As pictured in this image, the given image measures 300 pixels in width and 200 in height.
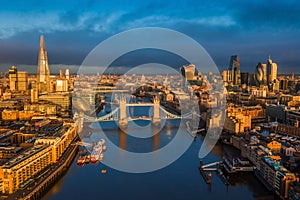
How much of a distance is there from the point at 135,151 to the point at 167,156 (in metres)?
0.58

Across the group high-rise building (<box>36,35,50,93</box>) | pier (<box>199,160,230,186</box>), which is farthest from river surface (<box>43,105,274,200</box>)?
high-rise building (<box>36,35,50,93</box>)

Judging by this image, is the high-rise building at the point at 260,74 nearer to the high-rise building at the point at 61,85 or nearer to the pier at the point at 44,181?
the high-rise building at the point at 61,85

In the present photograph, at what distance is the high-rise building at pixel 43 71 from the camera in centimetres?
1142

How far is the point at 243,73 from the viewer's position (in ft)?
61.5

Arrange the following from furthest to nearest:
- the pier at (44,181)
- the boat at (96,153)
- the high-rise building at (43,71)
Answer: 1. the high-rise building at (43,71)
2. the boat at (96,153)
3. the pier at (44,181)

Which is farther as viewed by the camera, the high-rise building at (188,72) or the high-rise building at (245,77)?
the high-rise building at (245,77)

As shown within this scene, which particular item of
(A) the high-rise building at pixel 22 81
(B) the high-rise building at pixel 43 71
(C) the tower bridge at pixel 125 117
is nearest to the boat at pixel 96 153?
(C) the tower bridge at pixel 125 117

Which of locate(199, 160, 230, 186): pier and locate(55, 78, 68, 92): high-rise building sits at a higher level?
locate(55, 78, 68, 92): high-rise building

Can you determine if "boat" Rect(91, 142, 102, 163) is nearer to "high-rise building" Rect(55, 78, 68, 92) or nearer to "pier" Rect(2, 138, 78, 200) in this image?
"pier" Rect(2, 138, 78, 200)

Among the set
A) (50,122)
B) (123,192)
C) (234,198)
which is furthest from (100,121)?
(234,198)

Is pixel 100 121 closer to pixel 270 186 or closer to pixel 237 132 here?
pixel 237 132

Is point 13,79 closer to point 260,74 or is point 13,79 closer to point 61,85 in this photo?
point 61,85

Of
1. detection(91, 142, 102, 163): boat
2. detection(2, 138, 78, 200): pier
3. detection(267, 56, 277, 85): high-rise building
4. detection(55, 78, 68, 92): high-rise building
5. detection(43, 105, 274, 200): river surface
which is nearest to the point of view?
detection(2, 138, 78, 200): pier

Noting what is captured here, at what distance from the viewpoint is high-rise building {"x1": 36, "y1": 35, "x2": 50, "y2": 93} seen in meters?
11.4
